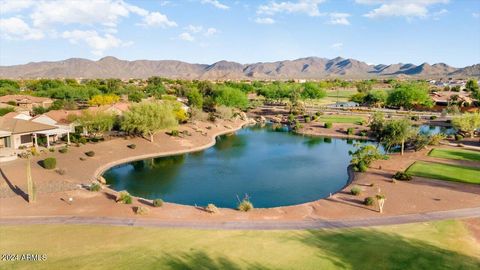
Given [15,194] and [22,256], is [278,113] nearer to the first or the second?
[15,194]

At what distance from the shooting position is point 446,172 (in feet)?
130

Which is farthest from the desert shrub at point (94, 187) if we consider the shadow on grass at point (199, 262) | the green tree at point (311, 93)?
the green tree at point (311, 93)

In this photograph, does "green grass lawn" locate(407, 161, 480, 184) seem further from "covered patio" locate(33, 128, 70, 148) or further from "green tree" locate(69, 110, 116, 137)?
"covered patio" locate(33, 128, 70, 148)

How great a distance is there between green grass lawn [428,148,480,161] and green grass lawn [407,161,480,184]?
5139 mm

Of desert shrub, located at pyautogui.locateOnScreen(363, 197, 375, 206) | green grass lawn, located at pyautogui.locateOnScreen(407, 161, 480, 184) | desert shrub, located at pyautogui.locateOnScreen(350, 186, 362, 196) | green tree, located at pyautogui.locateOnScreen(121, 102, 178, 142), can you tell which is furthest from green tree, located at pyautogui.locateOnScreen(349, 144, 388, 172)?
green tree, located at pyautogui.locateOnScreen(121, 102, 178, 142)

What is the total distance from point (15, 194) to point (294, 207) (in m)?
24.8

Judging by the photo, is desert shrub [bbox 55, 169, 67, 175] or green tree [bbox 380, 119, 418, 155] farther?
green tree [bbox 380, 119, 418, 155]

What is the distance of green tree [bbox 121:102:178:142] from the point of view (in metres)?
54.0

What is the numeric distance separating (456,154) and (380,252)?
3424 centimetres

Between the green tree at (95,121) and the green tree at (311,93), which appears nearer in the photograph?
the green tree at (95,121)

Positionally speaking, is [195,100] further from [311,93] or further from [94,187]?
[94,187]

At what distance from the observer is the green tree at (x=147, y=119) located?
5403 cm

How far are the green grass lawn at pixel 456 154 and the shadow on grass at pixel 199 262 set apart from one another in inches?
1499

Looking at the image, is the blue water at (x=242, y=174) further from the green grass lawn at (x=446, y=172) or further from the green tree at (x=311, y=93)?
the green tree at (x=311, y=93)
